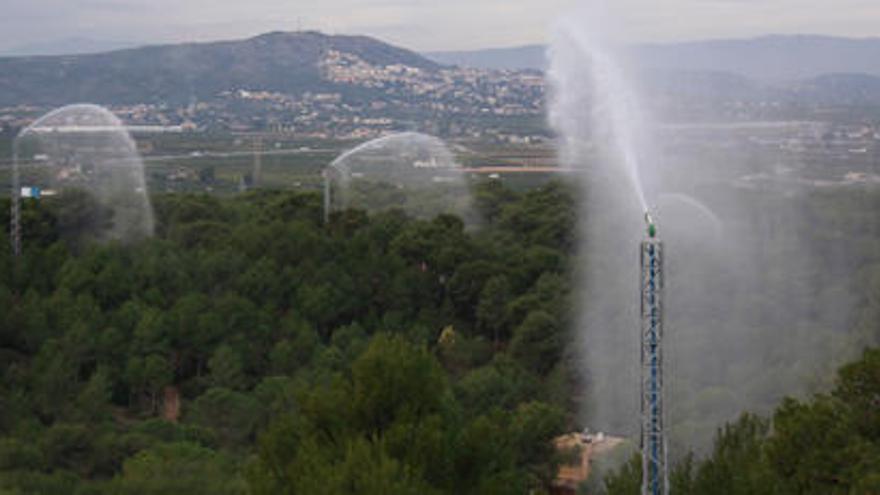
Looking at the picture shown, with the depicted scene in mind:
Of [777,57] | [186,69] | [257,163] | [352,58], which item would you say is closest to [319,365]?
[777,57]

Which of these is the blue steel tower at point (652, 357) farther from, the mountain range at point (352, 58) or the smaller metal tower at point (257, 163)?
the smaller metal tower at point (257, 163)

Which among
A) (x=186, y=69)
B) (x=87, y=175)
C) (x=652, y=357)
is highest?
(x=186, y=69)

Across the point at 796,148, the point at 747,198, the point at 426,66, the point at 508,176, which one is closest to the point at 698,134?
the point at 747,198

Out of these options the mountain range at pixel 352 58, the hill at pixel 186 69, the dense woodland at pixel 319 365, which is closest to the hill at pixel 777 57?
the mountain range at pixel 352 58

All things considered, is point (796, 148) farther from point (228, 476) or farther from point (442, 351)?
point (228, 476)

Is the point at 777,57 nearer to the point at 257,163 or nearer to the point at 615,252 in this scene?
the point at 615,252

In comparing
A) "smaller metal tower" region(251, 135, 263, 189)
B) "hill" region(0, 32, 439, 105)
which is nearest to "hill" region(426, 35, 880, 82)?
"smaller metal tower" region(251, 135, 263, 189)

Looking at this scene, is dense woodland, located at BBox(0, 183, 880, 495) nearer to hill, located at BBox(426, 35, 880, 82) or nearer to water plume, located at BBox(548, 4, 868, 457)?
water plume, located at BBox(548, 4, 868, 457)
